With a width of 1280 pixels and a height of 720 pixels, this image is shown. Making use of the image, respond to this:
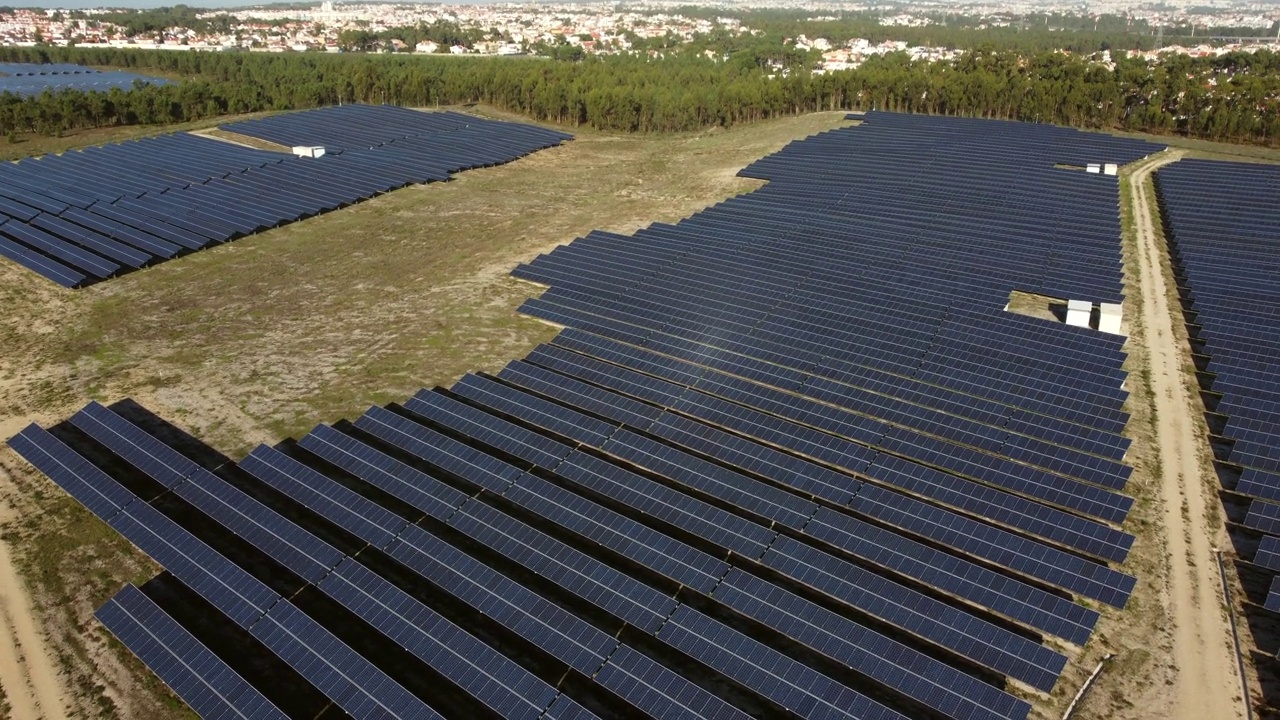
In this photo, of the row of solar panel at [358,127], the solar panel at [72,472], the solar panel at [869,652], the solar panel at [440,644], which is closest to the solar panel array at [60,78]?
the row of solar panel at [358,127]

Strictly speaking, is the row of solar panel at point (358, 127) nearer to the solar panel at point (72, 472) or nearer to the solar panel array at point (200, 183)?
the solar panel array at point (200, 183)

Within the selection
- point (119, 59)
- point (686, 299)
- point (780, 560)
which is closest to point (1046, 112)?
point (686, 299)

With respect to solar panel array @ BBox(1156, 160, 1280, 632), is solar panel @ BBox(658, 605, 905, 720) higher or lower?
lower

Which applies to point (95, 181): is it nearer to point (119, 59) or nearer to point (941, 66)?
point (941, 66)

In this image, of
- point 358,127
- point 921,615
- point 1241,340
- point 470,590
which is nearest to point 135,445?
point 470,590

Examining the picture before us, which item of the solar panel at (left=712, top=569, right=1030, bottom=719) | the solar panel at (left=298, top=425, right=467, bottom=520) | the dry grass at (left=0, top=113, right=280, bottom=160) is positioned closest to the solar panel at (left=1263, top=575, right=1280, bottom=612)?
the solar panel at (left=712, top=569, right=1030, bottom=719)

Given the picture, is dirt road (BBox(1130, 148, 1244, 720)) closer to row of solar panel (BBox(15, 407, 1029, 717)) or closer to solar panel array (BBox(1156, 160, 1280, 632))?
solar panel array (BBox(1156, 160, 1280, 632))
